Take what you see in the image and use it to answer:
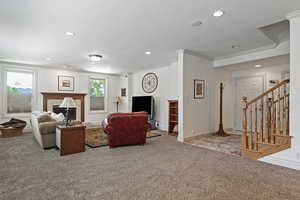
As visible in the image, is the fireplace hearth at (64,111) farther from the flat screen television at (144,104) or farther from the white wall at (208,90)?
A: the white wall at (208,90)

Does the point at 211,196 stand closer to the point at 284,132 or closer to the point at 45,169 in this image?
the point at 284,132

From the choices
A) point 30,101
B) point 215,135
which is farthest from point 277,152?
point 30,101

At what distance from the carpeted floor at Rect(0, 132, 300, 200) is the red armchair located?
1.46ft

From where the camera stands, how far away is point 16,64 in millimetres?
6012

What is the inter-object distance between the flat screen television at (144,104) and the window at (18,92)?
4132mm

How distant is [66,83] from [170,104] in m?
4.71

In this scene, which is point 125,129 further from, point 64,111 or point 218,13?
point 64,111

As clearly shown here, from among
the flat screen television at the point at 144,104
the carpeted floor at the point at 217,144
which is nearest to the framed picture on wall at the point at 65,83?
the flat screen television at the point at 144,104

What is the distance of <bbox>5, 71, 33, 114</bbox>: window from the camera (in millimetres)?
5957

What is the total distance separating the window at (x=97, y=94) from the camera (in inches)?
311

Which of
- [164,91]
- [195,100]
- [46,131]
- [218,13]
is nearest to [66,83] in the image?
[46,131]

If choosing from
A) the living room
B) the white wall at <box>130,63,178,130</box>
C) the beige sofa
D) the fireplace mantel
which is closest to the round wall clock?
the white wall at <box>130,63,178,130</box>

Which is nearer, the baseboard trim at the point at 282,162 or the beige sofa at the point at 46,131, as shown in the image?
the baseboard trim at the point at 282,162

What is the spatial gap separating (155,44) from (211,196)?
3.39 meters
